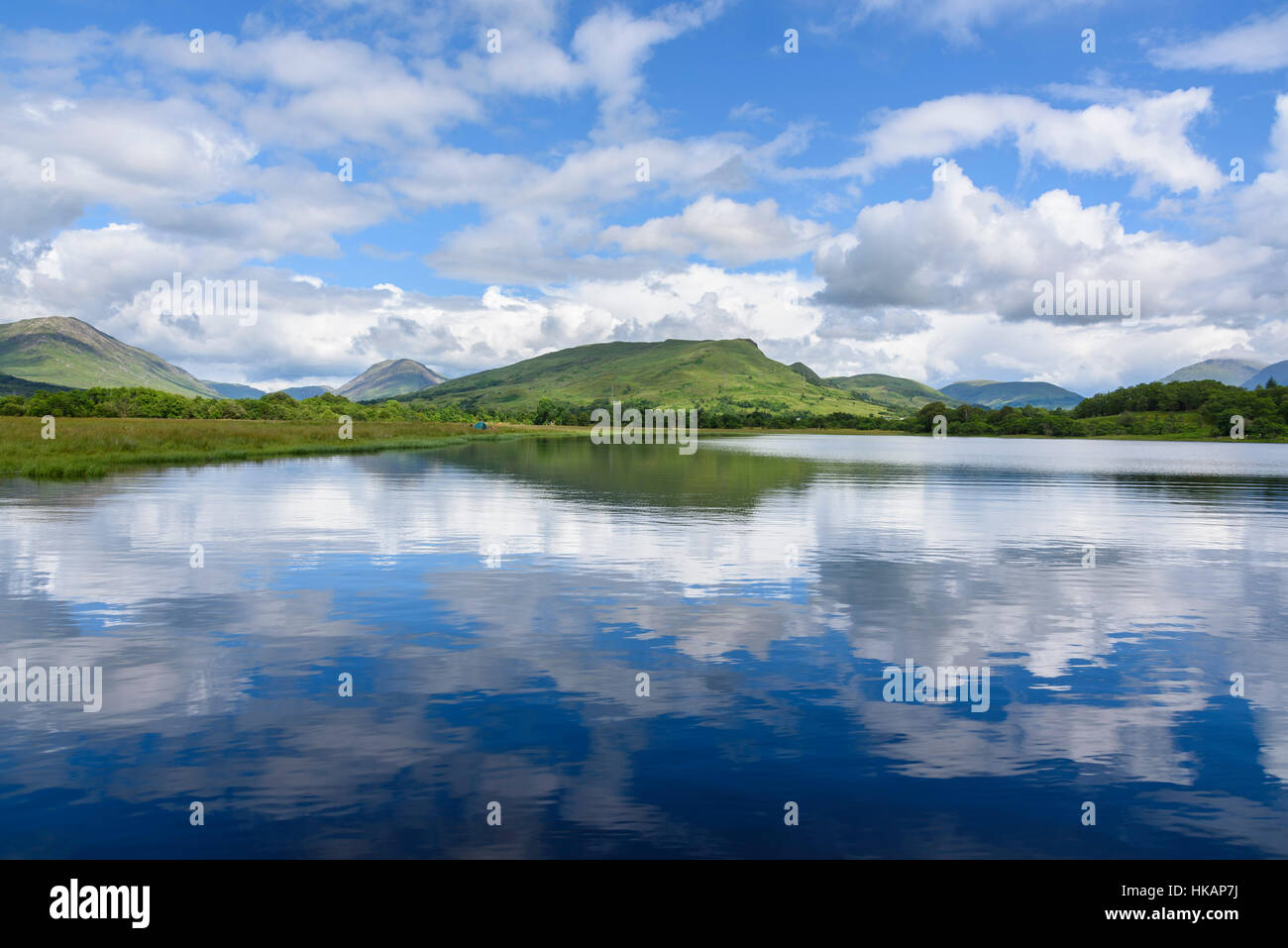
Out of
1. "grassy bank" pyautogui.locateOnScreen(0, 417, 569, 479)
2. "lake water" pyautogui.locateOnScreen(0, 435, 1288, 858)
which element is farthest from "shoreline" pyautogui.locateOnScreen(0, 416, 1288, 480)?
"lake water" pyautogui.locateOnScreen(0, 435, 1288, 858)

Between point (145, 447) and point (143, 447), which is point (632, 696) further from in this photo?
point (145, 447)

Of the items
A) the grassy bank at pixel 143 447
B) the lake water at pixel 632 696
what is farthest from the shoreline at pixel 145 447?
the lake water at pixel 632 696

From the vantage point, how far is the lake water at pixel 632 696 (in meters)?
10.0

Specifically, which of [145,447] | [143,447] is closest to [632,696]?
[143,447]

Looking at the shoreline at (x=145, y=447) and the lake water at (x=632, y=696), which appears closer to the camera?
the lake water at (x=632, y=696)

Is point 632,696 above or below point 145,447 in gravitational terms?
below

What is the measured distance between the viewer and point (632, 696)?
1475 cm

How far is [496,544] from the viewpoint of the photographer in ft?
107

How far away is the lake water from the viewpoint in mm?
10031

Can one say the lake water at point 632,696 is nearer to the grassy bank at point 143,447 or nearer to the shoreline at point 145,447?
the shoreline at point 145,447

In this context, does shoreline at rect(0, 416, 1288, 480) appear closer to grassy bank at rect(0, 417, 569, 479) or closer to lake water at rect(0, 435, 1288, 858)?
grassy bank at rect(0, 417, 569, 479)
